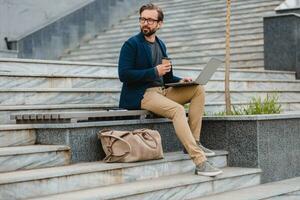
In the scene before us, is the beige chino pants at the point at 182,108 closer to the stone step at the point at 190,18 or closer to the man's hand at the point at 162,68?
the man's hand at the point at 162,68

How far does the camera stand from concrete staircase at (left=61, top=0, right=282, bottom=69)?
12963 mm

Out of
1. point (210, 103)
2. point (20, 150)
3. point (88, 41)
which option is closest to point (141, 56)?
point (20, 150)

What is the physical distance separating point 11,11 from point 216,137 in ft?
27.6

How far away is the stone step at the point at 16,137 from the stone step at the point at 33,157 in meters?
0.16

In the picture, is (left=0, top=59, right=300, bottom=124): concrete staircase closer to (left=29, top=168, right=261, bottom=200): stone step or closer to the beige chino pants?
the beige chino pants

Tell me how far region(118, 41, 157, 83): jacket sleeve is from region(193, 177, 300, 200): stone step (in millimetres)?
1326

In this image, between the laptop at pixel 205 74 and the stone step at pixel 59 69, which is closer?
the laptop at pixel 205 74

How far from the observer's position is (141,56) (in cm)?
662

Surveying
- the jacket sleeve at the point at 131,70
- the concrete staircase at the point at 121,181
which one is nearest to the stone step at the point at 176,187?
the concrete staircase at the point at 121,181

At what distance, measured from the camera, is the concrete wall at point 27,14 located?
1422cm

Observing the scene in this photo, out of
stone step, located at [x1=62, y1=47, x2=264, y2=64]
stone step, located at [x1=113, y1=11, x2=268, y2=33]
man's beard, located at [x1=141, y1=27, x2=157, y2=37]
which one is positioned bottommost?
man's beard, located at [x1=141, y1=27, x2=157, y2=37]

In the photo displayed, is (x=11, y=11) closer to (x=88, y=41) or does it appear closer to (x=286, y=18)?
(x=88, y=41)

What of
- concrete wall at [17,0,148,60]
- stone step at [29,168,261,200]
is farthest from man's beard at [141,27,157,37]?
concrete wall at [17,0,148,60]

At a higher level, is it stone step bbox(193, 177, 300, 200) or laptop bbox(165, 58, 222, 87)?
laptop bbox(165, 58, 222, 87)
